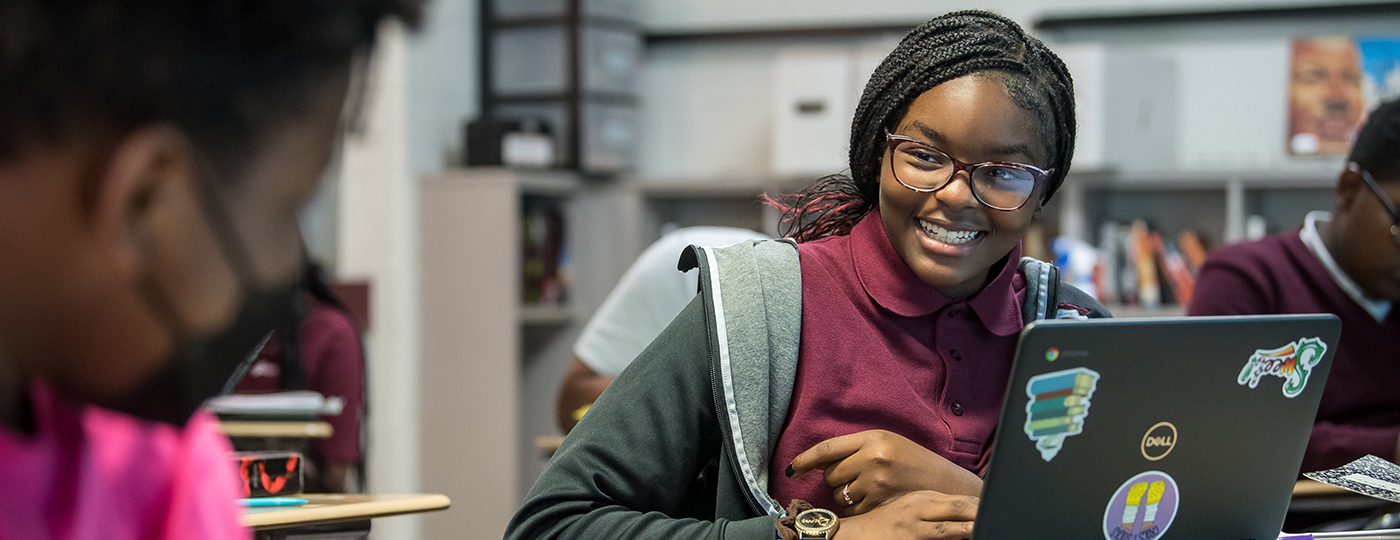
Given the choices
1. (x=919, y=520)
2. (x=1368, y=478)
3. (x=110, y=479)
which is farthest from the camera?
(x=1368, y=478)

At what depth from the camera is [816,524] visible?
1.10 m

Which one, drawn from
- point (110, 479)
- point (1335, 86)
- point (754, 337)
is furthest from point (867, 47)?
point (110, 479)

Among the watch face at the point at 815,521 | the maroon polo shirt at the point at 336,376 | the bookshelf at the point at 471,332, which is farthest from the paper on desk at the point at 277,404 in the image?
the watch face at the point at 815,521

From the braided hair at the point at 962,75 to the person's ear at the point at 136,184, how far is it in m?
0.94

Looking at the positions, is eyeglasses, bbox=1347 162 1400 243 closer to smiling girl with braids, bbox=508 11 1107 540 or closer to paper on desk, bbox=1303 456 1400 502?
paper on desk, bbox=1303 456 1400 502

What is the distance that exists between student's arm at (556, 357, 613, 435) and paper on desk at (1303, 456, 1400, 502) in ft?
4.21

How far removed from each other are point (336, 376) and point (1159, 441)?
2321 millimetres

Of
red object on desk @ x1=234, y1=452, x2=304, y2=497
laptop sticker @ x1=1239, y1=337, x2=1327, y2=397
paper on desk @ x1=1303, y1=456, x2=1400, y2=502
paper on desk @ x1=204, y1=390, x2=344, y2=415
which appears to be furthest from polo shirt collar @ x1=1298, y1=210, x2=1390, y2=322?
paper on desk @ x1=204, y1=390, x2=344, y2=415

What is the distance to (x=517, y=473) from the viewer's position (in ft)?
13.5

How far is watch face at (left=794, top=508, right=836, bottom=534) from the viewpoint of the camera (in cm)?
109

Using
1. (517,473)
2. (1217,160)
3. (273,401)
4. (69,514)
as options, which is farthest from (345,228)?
(69,514)

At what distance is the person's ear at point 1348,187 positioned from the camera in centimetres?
196

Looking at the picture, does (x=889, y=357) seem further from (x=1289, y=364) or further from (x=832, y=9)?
(x=832, y=9)

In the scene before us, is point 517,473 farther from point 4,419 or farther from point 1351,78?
point 4,419
